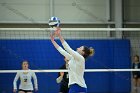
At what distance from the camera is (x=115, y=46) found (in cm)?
1202

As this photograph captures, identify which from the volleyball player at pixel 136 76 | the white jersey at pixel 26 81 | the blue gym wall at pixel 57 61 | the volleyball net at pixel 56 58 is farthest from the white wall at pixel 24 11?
the white jersey at pixel 26 81

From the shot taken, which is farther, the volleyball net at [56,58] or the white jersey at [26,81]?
the volleyball net at [56,58]

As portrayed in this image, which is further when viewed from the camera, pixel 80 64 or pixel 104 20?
pixel 104 20

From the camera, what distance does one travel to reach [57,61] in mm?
11758

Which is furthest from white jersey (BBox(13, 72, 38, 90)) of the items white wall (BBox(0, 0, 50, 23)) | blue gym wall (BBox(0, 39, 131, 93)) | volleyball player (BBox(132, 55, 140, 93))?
volleyball player (BBox(132, 55, 140, 93))

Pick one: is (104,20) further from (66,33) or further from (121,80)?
(121,80)

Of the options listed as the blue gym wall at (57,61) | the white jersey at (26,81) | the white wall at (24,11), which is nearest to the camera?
the white jersey at (26,81)

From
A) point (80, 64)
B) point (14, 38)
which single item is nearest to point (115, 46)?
point (14, 38)

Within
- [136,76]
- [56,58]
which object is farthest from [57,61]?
[136,76]

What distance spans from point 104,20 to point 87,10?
2.28 ft

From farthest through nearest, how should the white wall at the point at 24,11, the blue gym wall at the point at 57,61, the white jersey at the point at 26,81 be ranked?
the white wall at the point at 24,11
the blue gym wall at the point at 57,61
the white jersey at the point at 26,81

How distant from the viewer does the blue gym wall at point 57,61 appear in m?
11.5

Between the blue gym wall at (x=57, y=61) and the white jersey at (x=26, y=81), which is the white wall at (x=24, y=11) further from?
the white jersey at (x=26, y=81)

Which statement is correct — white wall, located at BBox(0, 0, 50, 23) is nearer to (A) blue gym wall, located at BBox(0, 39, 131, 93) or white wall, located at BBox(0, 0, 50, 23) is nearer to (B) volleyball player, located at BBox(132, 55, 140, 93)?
(A) blue gym wall, located at BBox(0, 39, 131, 93)
